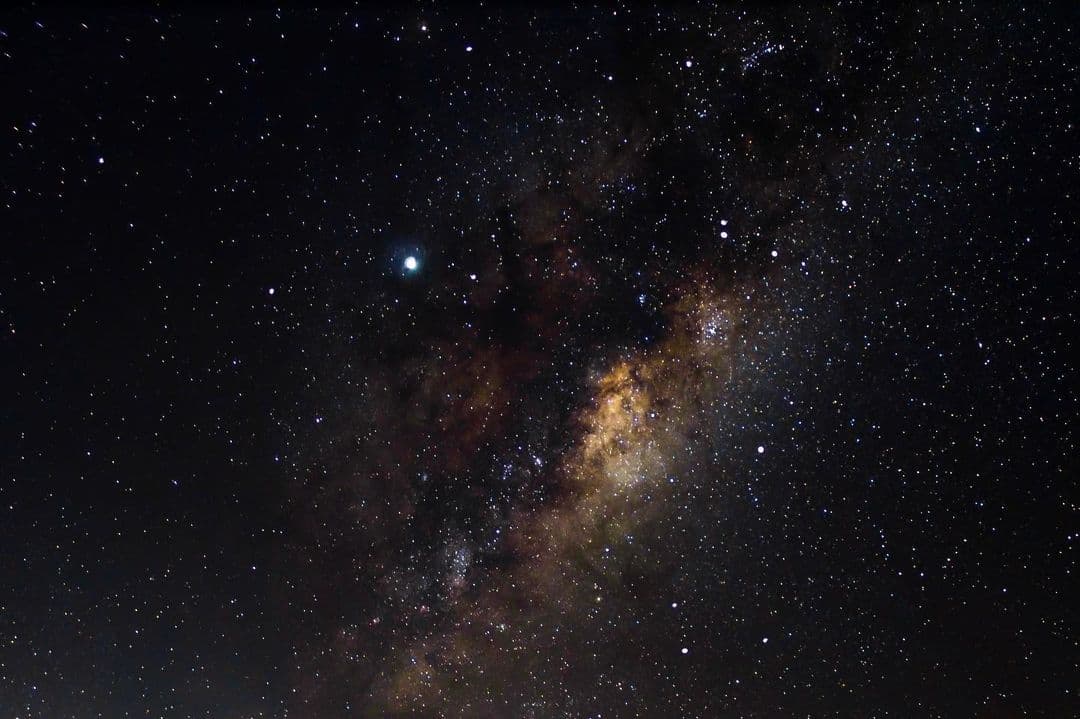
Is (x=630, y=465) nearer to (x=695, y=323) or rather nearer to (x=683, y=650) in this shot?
(x=695, y=323)

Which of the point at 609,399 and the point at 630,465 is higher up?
the point at 609,399

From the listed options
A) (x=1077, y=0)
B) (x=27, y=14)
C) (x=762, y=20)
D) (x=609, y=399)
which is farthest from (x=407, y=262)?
(x=1077, y=0)

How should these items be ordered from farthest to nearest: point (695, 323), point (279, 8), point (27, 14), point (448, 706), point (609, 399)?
point (448, 706)
point (609, 399)
point (695, 323)
point (279, 8)
point (27, 14)

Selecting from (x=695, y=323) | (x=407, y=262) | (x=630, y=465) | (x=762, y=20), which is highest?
(x=407, y=262)

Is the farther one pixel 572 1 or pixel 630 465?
pixel 630 465

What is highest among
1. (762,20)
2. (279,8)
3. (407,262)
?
(279,8)

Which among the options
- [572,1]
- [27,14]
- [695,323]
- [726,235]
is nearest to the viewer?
[27,14]

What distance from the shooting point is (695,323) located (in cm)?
339

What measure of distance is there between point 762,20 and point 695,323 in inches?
64.2

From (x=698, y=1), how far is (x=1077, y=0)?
66.1 inches

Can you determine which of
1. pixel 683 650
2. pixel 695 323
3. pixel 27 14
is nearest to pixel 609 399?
pixel 695 323

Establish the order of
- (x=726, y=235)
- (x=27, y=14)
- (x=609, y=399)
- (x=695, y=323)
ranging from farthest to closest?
(x=609, y=399), (x=695, y=323), (x=726, y=235), (x=27, y=14)

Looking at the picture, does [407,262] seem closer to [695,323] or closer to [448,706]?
[695,323]

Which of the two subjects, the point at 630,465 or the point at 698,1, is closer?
the point at 698,1
